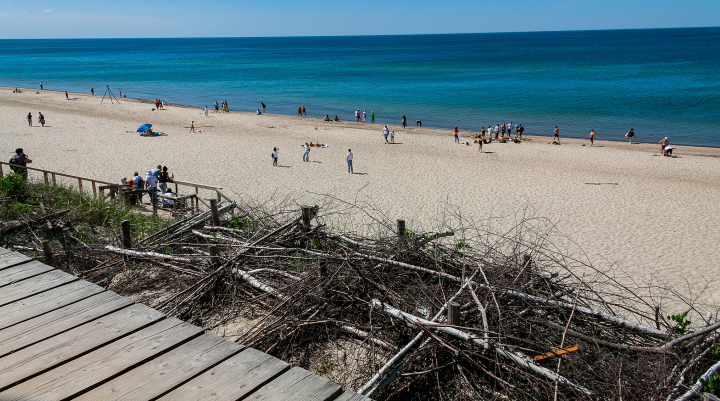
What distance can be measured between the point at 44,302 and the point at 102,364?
3.58 ft

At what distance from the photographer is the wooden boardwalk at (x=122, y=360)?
2.69m

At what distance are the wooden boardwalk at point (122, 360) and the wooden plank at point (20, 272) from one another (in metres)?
0.36

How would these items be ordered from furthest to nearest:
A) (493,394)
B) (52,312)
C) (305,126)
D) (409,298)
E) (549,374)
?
(305,126)
(409,298)
(493,394)
(549,374)
(52,312)

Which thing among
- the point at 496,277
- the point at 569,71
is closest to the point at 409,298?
the point at 496,277

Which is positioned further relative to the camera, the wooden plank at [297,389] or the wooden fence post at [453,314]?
the wooden fence post at [453,314]

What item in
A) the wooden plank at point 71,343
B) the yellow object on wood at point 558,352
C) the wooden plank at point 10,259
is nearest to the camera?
the wooden plank at point 71,343

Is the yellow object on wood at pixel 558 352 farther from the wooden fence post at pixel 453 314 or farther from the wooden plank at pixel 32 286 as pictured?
the wooden plank at pixel 32 286

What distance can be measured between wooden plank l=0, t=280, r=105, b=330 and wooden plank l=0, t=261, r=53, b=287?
1.37 ft

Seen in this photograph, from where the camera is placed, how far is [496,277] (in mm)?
6078

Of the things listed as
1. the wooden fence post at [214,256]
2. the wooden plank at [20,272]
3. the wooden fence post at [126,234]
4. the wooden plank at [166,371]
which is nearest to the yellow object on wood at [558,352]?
the wooden plank at [166,371]

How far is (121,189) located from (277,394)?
1380 cm

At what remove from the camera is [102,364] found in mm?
2893

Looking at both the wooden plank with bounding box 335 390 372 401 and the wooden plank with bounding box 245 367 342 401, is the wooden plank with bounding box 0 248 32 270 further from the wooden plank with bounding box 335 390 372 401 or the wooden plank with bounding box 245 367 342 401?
the wooden plank with bounding box 335 390 372 401

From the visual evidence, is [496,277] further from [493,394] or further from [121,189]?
[121,189]
